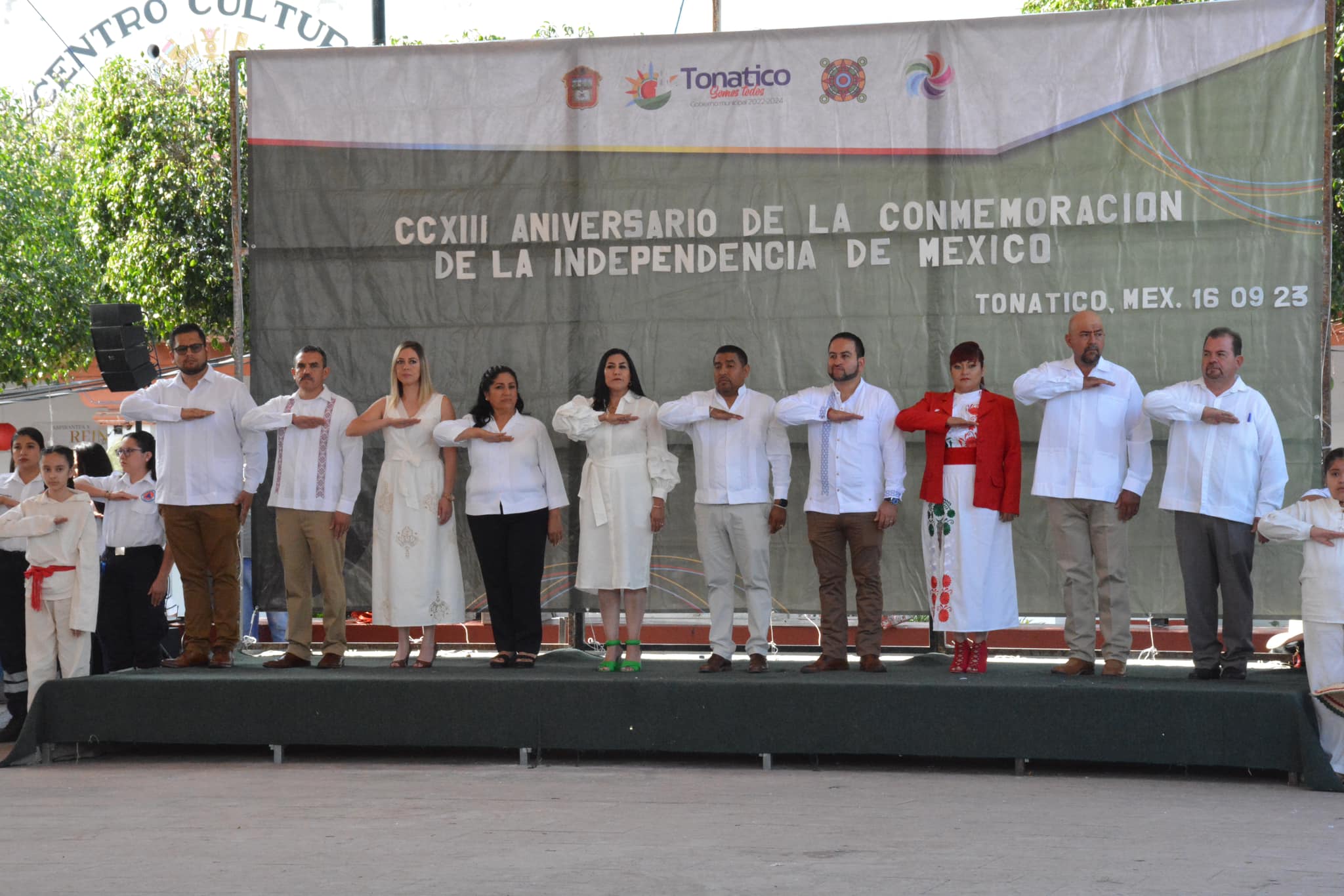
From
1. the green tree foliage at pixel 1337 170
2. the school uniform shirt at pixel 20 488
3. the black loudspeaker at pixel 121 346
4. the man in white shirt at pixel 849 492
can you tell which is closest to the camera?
the man in white shirt at pixel 849 492

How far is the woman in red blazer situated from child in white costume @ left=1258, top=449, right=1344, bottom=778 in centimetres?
98

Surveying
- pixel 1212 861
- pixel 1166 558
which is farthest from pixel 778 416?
pixel 1212 861

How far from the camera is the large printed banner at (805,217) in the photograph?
6.34 metres

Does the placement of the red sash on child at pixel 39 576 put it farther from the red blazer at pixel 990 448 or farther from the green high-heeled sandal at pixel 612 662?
the red blazer at pixel 990 448

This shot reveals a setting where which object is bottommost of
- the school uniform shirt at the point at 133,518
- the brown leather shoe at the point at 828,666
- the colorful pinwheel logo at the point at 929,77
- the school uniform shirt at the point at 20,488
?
the brown leather shoe at the point at 828,666

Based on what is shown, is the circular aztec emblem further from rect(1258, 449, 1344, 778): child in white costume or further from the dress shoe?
the dress shoe

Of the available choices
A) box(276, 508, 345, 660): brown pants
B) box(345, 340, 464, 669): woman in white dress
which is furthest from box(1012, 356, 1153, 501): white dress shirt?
box(276, 508, 345, 660): brown pants

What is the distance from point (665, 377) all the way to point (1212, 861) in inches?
135

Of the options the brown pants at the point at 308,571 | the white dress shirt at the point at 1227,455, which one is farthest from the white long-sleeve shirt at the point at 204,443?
the white dress shirt at the point at 1227,455

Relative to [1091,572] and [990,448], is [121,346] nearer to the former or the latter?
[990,448]

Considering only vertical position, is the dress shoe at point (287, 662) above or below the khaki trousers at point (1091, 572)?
below

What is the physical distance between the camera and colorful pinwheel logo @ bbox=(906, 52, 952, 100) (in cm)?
649

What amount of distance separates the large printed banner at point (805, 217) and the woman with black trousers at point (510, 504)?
478mm

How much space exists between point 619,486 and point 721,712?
42.9 inches
